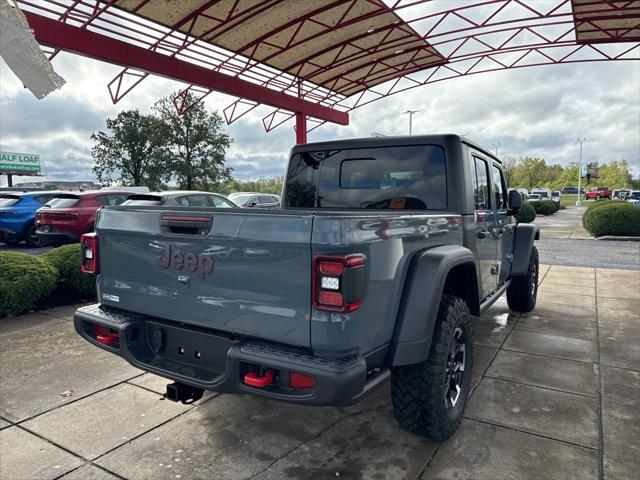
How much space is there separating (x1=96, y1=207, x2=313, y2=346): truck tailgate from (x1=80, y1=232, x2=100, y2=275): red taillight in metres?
0.09

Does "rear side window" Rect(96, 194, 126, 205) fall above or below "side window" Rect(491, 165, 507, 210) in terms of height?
above

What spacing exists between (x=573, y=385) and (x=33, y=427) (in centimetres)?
407

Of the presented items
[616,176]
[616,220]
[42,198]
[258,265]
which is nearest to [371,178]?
[258,265]

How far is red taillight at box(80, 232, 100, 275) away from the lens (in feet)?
9.59

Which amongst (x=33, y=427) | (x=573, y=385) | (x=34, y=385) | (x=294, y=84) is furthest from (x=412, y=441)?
(x=294, y=84)

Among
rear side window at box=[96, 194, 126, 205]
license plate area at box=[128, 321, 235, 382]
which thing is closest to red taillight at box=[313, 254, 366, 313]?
license plate area at box=[128, 321, 235, 382]

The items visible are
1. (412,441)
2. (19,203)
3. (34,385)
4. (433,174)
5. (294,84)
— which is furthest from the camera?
(294,84)

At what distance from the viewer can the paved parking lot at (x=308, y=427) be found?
2547 mm

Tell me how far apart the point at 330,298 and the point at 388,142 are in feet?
6.34

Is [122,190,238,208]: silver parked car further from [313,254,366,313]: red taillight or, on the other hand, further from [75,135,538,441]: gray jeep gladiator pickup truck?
[313,254,366,313]: red taillight

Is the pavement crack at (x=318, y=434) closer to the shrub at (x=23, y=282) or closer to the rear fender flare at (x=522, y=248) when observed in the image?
the rear fender flare at (x=522, y=248)

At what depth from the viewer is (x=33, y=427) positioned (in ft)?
9.83

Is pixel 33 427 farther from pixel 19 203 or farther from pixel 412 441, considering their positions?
pixel 19 203

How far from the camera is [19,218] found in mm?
11914
